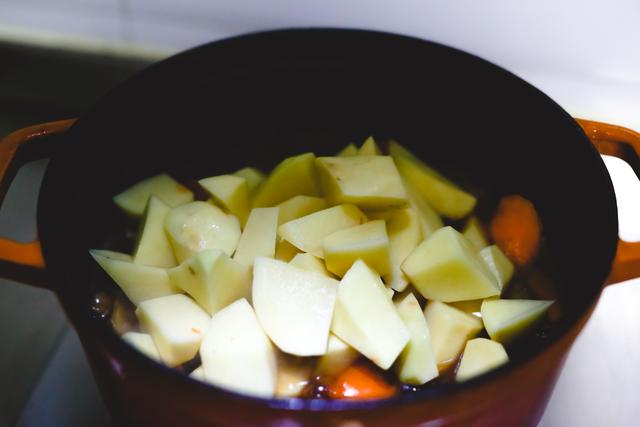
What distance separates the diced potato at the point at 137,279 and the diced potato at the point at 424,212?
30cm

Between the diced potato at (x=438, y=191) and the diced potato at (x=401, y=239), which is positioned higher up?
the diced potato at (x=438, y=191)

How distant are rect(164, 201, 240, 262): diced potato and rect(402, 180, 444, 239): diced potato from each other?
0.22 meters

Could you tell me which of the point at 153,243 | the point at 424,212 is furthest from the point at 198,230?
the point at 424,212

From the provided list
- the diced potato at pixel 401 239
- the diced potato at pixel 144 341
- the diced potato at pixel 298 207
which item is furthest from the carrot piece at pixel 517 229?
the diced potato at pixel 144 341

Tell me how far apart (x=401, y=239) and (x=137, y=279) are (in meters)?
0.30

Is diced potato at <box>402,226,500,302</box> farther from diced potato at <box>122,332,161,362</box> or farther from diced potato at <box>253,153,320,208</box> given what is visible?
diced potato at <box>122,332,161,362</box>

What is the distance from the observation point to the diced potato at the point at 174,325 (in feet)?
2.25

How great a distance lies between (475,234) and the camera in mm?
845

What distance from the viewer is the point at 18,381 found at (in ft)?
2.85

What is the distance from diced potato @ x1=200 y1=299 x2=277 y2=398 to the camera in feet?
2.12

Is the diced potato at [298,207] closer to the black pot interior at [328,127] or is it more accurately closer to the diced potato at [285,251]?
the diced potato at [285,251]

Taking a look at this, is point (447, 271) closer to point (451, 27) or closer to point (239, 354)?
point (239, 354)

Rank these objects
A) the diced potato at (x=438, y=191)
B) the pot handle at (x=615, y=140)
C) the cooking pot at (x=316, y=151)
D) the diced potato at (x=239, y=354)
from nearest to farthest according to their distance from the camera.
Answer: the cooking pot at (x=316, y=151) → the diced potato at (x=239, y=354) → the pot handle at (x=615, y=140) → the diced potato at (x=438, y=191)

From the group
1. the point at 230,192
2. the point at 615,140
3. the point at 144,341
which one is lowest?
the point at 144,341
